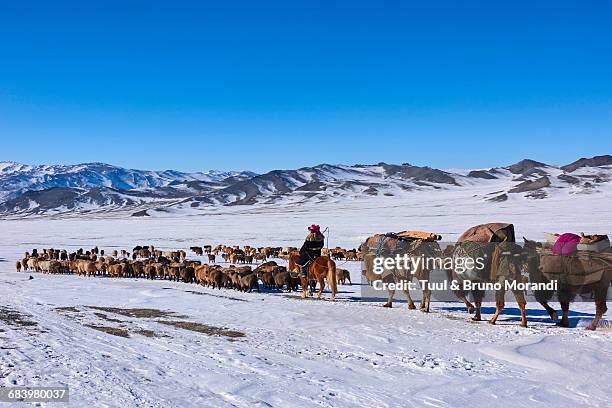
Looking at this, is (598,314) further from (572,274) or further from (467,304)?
(467,304)

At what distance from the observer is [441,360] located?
7.80m

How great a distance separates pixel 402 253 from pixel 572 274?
4092mm

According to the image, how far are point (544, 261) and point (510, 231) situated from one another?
119cm

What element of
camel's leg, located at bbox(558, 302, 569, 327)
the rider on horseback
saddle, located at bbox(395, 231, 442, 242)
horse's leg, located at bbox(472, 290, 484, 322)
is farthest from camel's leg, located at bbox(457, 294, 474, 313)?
the rider on horseback

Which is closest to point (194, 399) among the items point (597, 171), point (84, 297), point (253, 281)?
point (84, 297)

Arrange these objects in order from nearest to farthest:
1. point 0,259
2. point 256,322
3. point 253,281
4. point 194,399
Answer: point 194,399 → point 256,322 → point 253,281 → point 0,259

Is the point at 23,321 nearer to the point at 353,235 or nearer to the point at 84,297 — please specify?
the point at 84,297

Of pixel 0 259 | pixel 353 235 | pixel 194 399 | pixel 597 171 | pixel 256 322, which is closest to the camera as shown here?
pixel 194 399

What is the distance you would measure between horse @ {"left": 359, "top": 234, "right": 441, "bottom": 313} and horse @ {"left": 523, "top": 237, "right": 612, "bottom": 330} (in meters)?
2.60

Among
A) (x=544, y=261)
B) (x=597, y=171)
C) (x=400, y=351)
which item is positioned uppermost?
(x=597, y=171)

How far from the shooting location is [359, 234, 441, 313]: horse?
43.1 feet

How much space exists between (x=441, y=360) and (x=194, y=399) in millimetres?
3684

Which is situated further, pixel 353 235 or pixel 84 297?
pixel 353 235

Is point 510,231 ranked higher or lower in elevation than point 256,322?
higher
